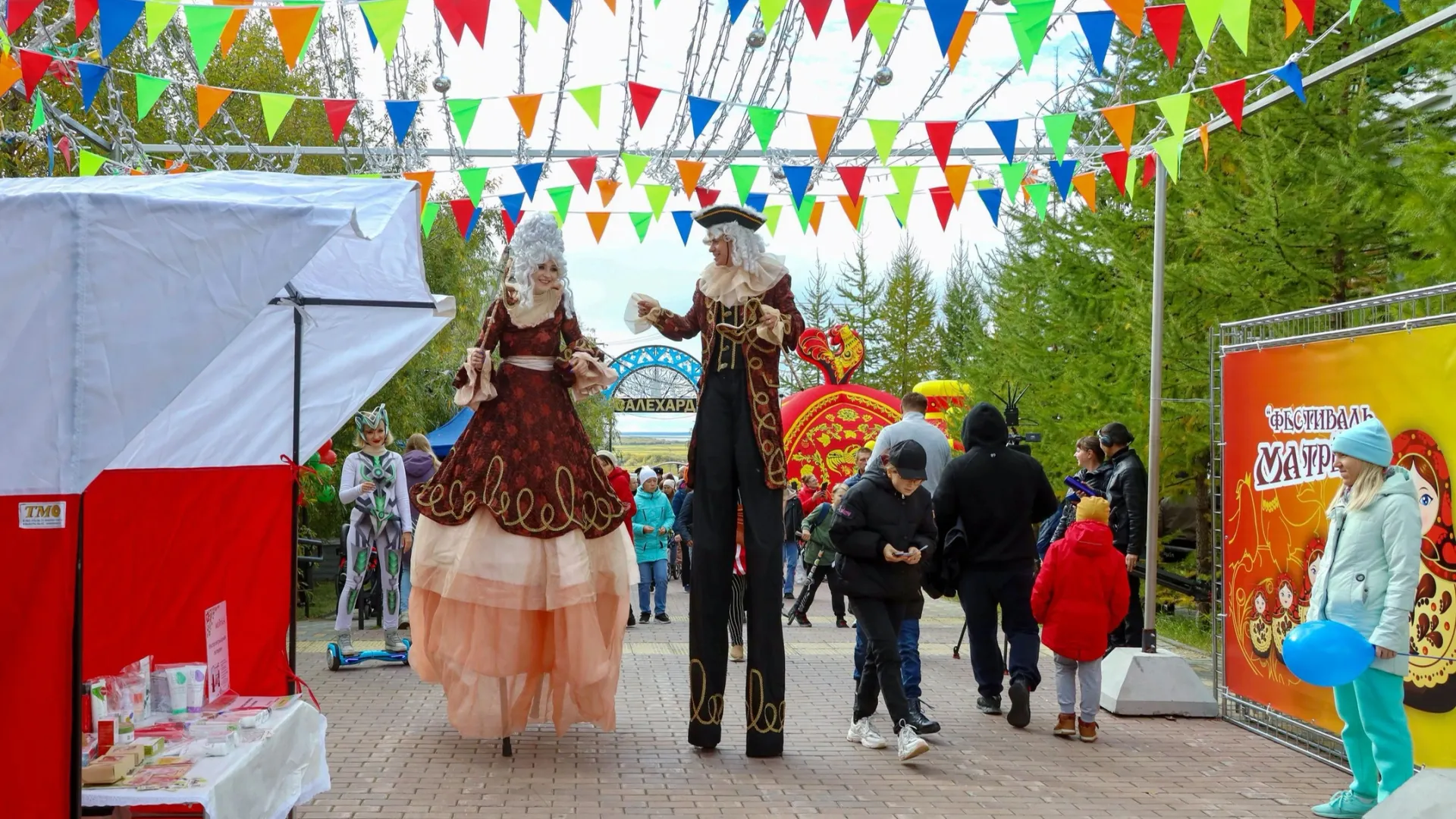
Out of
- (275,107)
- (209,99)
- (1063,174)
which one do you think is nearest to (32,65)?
(209,99)

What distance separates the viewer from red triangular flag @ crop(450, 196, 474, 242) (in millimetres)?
10970

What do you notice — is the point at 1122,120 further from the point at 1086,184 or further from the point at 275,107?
the point at 275,107

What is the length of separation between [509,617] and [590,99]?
4.08m

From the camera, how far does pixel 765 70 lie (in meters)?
10.0

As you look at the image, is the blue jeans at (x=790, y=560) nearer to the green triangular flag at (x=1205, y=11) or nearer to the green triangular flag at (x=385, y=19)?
the green triangular flag at (x=385, y=19)

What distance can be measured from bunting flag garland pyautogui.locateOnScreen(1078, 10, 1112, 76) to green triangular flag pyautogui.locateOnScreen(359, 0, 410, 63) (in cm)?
383

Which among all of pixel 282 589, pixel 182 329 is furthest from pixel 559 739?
pixel 182 329

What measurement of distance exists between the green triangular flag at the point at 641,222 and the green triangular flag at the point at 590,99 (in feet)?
9.40

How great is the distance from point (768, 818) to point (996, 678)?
2971mm

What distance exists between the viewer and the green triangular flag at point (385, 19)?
709cm

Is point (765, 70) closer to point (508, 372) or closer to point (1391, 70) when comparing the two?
point (508, 372)

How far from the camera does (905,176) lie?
32.7 feet

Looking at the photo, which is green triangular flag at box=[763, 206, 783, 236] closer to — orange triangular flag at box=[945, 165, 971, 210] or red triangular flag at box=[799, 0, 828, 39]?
orange triangular flag at box=[945, 165, 971, 210]

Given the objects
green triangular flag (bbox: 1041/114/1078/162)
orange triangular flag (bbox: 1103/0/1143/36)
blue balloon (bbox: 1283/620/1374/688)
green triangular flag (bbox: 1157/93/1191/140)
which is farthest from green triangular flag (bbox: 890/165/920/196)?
blue balloon (bbox: 1283/620/1374/688)
